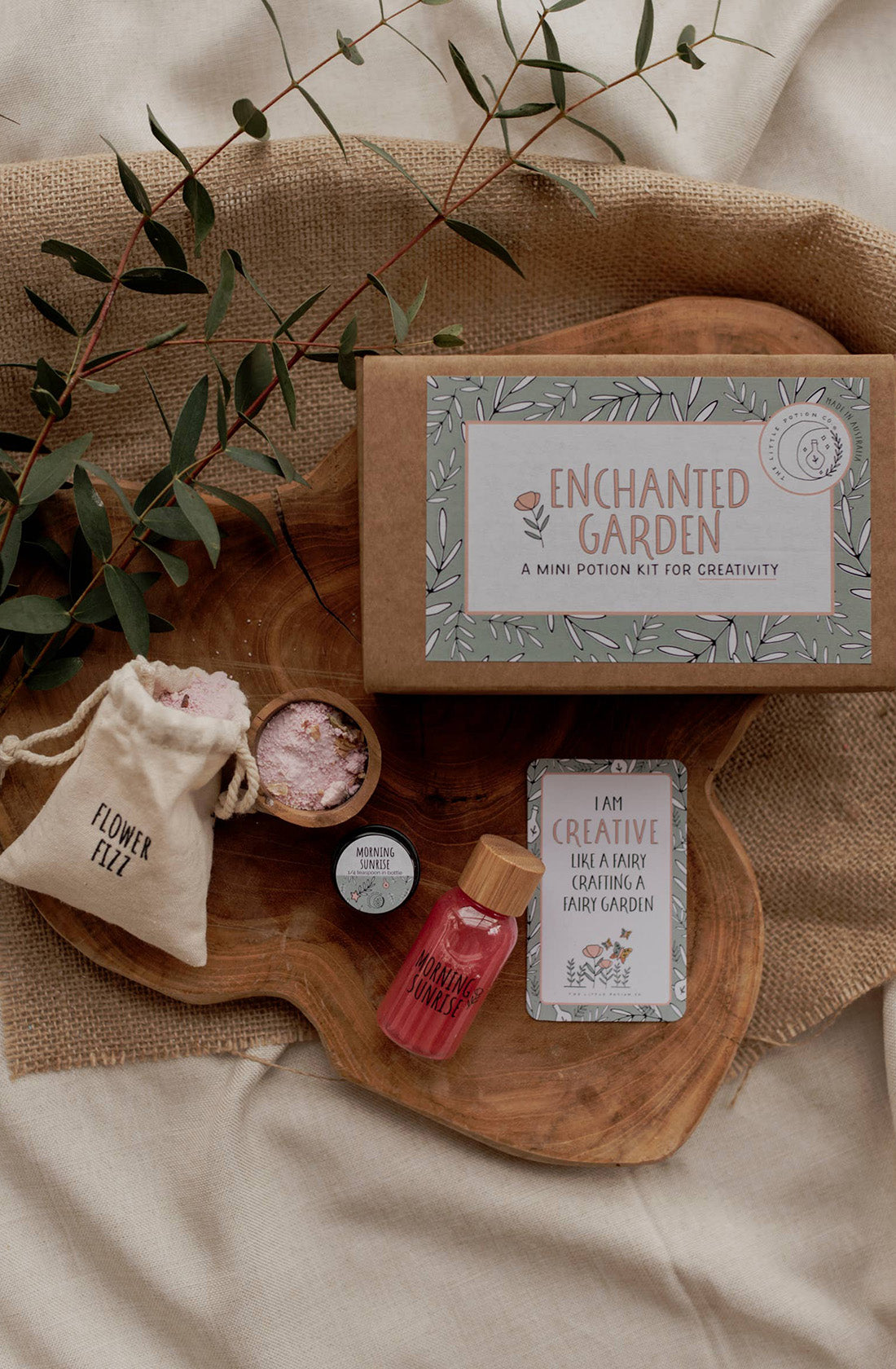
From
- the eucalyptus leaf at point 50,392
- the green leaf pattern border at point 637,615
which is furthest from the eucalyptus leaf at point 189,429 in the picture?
the green leaf pattern border at point 637,615

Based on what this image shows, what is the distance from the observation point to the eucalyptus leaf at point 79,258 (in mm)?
944

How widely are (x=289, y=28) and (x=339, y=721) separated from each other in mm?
885

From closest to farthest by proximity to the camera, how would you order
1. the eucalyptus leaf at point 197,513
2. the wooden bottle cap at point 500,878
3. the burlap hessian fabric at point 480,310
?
1. the eucalyptus leaf at point 197,513
2. the wooden bottle cap at point 500,878
3. the burlap hessian fabric at point 480,310

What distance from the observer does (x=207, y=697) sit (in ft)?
3.35

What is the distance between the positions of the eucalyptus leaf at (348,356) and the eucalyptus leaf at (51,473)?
25 centimetres

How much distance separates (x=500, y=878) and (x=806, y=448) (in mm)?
519

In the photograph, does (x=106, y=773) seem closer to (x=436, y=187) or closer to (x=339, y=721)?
(x=339, y=721)

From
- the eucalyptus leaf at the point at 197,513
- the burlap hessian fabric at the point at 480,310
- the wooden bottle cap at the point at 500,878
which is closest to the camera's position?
the eucalyptus leaf at the point at 197,513

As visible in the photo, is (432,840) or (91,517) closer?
(91,517)

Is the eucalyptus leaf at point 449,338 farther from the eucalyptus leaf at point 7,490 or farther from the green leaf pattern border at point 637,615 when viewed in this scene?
the eucalyptus leaf at point 7,490

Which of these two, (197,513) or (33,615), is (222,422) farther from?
(33,615)

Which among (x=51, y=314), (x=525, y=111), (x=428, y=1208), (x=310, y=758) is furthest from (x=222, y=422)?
(x=428, y=1208)

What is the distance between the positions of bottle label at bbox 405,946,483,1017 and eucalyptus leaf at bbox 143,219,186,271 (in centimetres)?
74

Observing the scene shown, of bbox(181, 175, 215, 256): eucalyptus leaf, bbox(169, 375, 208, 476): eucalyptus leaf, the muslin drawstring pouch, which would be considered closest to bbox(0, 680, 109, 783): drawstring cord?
the muslin drawstring pouch
